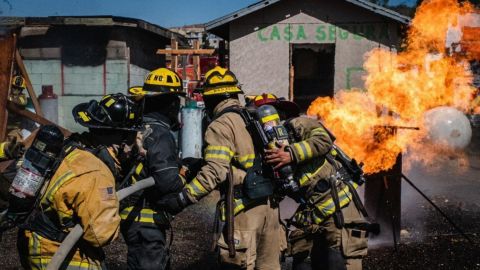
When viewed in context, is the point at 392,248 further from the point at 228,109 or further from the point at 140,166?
the point at 140,166

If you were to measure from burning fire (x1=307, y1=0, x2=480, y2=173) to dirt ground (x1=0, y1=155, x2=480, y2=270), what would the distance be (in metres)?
1.24

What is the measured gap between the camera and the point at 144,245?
3.93 metres

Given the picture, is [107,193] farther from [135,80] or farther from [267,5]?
[135,80]

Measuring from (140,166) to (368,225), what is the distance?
223 cm

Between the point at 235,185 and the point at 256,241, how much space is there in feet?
1.84

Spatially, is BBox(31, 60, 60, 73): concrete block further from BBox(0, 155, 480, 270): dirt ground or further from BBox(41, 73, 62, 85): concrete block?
BBox(0, 155, 480, 270): dirt ground

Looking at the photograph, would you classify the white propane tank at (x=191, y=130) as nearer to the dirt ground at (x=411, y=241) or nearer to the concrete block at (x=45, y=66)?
the dirt ground at (x=411, y=241)

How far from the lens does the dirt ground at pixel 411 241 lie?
596cm

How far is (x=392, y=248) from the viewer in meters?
6.55

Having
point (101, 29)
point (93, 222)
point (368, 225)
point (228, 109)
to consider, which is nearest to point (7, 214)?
point (93, 222)

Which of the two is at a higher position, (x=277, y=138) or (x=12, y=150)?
(x=277, y=138)

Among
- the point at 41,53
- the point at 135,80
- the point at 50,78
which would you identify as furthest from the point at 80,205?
the point at 41,53

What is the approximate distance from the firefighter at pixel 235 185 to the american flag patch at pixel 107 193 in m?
1.28

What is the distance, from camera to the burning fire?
666 centimetres
